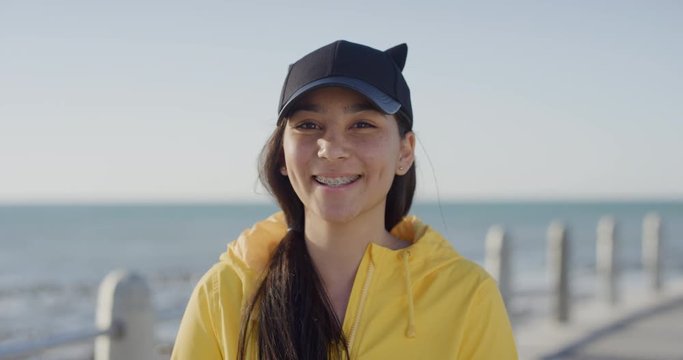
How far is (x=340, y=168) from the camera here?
7.58ft

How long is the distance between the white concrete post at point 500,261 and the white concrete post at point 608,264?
3.48 meters

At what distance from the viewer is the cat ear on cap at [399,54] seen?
2516 millimetres

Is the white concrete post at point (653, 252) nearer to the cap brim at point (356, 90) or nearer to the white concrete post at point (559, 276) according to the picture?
the white concrete post at point (559, 276)

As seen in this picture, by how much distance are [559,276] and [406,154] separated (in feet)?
24.0

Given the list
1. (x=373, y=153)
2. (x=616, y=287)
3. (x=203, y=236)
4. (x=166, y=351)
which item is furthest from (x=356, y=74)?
(x=203, y=236)

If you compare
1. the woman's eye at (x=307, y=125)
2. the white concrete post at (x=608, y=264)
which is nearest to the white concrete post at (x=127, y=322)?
the woman's eye at (x=307, y=125)

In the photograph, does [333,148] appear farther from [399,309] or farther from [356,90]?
[399,309]

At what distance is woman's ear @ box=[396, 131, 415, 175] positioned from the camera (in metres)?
2.53

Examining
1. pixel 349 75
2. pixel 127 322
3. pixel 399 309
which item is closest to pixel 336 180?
pixel 349 75

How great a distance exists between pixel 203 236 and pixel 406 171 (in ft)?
198

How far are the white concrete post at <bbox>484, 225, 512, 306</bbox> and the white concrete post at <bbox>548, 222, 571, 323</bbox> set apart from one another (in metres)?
1.53

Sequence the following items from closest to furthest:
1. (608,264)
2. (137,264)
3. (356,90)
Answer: (356,90) < (608,264) < (137,264)

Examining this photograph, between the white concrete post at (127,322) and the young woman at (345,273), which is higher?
the young woman at (345,273)

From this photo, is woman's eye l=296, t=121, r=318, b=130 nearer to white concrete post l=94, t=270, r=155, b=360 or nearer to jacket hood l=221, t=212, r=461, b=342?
jacket hood l=221, t=212, r=461, b=342
